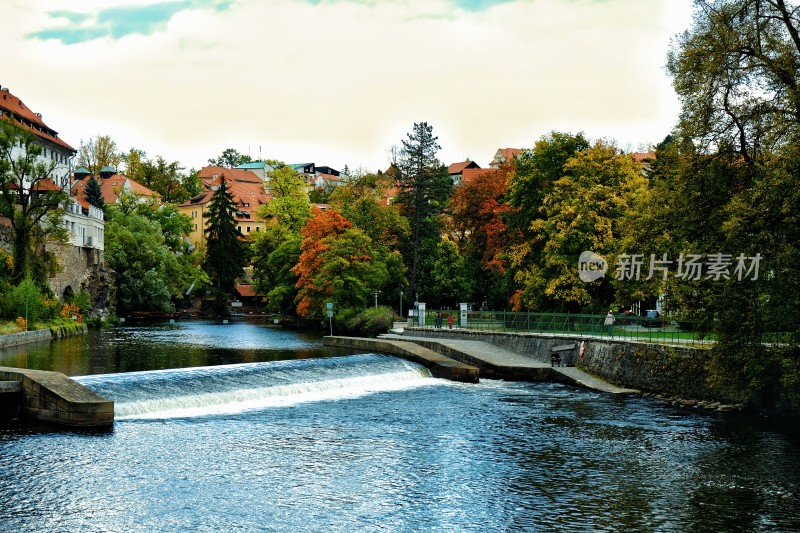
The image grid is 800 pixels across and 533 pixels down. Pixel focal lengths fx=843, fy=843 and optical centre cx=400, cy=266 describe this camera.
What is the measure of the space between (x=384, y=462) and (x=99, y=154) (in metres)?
119

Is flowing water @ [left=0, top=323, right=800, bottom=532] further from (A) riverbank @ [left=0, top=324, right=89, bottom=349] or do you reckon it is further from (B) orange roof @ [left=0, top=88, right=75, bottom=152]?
(B) orange roof @ [left=0, top=88, right=75, bottom=152]

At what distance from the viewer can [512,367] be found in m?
38.1

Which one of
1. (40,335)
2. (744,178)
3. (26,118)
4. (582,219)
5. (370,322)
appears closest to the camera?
(744,178)

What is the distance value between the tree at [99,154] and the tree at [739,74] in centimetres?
11299

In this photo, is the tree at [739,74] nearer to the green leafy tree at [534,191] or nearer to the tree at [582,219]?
the tree at [582,219]

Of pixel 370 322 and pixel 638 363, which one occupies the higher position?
pixel 370 322

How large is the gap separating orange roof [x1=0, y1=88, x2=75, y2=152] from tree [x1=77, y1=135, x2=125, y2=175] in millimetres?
36345

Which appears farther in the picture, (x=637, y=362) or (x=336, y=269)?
(x=336, y=269)

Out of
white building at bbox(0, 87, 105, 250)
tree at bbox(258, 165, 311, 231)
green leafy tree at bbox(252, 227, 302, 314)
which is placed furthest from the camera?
tree at bbox(258, 165, 311, 231)

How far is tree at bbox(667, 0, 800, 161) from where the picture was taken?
26.5 meters

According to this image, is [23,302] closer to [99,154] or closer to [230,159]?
[99,154]

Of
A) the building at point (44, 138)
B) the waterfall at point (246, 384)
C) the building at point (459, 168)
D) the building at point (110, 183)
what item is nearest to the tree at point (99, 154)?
the building at point (110, 183)

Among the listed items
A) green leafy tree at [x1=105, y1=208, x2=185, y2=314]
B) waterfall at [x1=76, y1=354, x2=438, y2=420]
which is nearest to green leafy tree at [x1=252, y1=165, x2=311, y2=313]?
green leafy tree at [x1=105, y1=208, x2=185, y2=314]

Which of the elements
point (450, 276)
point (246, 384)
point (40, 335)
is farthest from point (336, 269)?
point (246, 384)
